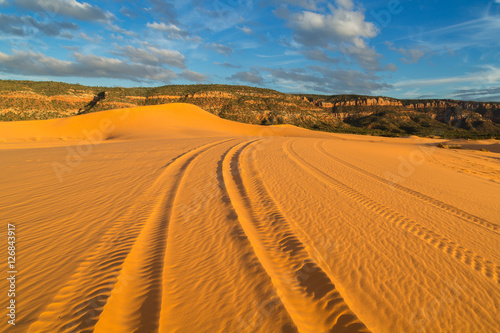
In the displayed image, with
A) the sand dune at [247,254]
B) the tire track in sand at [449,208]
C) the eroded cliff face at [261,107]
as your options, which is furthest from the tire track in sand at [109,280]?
the eroded cliff face at [261,107]

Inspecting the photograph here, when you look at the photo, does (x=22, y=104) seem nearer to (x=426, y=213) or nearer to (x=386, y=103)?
(x=426, y=213)

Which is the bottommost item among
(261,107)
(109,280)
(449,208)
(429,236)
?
(109,280)

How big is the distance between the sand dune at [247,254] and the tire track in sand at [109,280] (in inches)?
0.7

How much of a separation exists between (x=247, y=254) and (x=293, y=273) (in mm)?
828

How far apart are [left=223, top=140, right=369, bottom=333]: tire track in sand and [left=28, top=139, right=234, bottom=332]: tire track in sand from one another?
166 centimetres

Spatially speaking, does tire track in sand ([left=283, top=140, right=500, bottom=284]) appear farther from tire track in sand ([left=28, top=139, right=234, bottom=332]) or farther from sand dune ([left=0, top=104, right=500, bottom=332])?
tire track in sand ([left=28, top=139, right=234, bottom=332])

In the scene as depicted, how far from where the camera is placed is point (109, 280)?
3150mm

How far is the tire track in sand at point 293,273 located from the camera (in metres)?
2.66

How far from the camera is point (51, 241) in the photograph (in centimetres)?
411

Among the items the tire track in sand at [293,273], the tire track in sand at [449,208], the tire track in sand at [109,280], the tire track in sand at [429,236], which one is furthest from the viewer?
the tire track in sand at [449,208]

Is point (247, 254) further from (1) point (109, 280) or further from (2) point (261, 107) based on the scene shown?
(2) point (261, 107)

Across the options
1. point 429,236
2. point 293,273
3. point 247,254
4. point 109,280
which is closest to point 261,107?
point 429,236

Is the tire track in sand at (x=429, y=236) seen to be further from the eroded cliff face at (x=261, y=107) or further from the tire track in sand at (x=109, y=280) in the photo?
the eroded cliff face at (x=261, y=107)

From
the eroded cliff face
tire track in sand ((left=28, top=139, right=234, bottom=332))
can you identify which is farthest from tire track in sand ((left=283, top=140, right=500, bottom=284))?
the eroded cliff face
